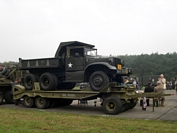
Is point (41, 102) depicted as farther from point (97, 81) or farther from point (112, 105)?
point (112, 105)

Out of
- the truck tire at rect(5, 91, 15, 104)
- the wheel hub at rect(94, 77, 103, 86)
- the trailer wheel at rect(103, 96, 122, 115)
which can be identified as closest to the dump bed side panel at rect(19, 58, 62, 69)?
the wheel hub at rect(94, 77, 103, 86)

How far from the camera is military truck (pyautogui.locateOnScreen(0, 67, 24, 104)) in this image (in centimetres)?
1482

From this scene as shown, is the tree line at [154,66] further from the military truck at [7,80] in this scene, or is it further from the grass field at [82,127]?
the grass field at [82,127]

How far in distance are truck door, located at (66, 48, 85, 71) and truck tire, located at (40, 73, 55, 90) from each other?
3.41ft

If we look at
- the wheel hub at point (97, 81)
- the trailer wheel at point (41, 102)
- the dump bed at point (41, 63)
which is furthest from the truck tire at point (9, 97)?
the wheel hub at point (97, 81)

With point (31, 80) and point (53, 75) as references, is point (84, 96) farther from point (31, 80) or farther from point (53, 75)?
point (31, 80)

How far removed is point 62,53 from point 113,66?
2.92 metres

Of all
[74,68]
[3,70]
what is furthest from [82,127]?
[3,70]

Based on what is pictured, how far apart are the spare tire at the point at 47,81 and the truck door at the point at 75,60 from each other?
1.04 meters

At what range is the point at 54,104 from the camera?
12883 millimetres

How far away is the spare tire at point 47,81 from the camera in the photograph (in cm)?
1215

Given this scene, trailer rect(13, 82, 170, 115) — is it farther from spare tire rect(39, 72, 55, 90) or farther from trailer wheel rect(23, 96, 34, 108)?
spare tire rect(39, 72, 55, 90)

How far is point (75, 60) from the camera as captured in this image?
11586mm

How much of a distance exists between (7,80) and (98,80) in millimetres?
6925
